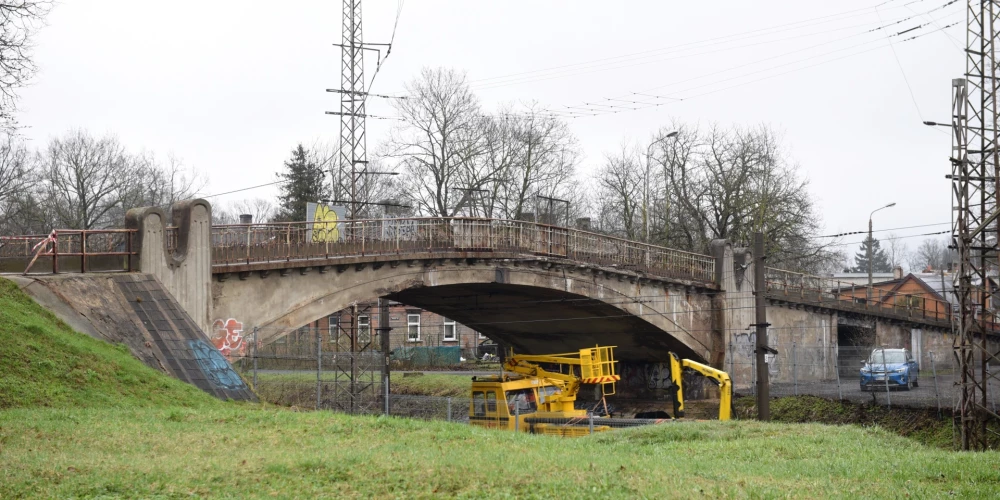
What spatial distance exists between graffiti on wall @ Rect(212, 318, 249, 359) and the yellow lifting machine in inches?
284

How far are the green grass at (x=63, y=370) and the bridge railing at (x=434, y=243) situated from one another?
6.02m

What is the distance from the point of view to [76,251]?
21.3 m

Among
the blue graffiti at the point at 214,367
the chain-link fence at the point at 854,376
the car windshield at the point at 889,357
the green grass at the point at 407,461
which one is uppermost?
the blue graffiti at the point at 214,367

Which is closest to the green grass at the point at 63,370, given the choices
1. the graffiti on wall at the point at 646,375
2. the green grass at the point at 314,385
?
the green grass at the point at 314,385

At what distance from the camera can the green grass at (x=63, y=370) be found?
52.7 ft

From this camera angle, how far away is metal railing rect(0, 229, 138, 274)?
20.5 meters

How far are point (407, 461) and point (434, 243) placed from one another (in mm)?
19347

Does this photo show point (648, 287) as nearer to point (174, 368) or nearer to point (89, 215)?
point (174, 368)

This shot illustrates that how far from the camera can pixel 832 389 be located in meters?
35.3

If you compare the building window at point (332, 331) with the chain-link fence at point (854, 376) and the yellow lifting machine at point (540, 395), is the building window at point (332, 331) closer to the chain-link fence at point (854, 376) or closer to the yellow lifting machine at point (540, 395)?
the yellow lifting machine at point (540, 395)

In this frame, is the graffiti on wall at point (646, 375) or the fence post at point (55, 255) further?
the graffiti on wall at point (646, 375)

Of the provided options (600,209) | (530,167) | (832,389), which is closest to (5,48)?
(832,389)

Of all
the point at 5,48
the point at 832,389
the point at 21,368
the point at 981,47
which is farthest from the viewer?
the point at 832,389

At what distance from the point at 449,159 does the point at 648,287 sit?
1763cm
